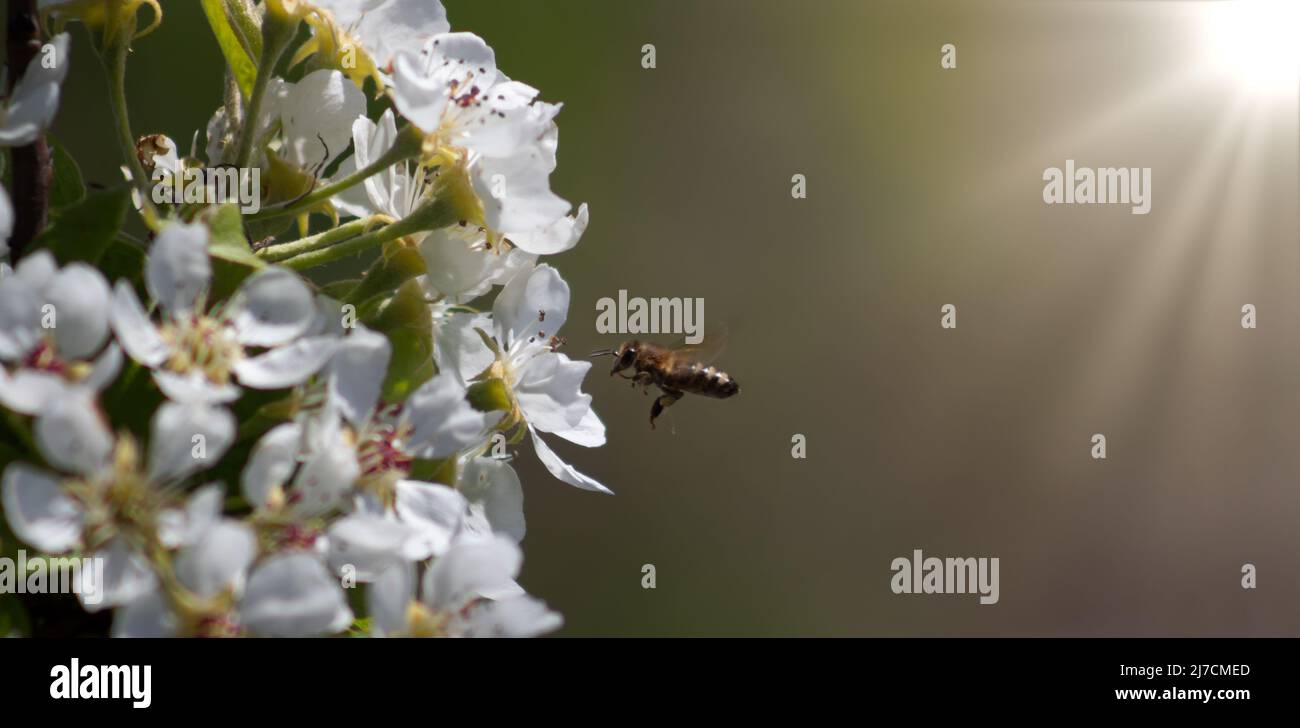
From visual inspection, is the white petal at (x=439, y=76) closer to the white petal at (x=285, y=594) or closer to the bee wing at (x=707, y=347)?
the white petal at (x=285, y=594)

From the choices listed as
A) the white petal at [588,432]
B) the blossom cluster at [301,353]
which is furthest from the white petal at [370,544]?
the white petal at [588,432]

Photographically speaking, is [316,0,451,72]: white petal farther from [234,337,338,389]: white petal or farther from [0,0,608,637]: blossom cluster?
[234,337,338,389]: white petal

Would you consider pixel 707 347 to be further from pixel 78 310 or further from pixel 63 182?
pixel 78 310

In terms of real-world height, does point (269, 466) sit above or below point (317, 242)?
below

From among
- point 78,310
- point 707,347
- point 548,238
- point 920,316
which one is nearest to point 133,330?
point 78,310
